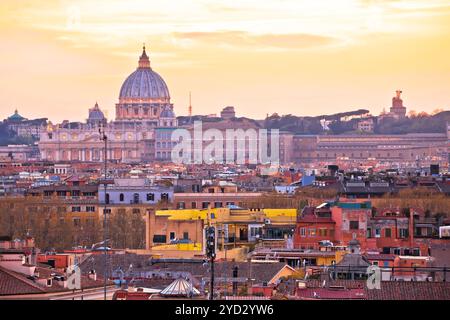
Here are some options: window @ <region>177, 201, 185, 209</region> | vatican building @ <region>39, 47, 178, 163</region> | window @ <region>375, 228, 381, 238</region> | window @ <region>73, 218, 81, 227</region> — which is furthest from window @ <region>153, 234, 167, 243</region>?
vatican building @ <region>39, 47, 178, 163</region>

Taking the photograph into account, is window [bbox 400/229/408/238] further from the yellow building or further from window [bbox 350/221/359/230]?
the yellow building

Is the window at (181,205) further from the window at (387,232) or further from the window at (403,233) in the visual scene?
the window at (403,233)

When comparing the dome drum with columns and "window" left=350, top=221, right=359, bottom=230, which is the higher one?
the dome drum with columns

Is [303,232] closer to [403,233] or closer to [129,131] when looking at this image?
[403,233]

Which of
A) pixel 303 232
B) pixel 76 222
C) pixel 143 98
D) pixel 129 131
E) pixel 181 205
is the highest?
pixel 143 98

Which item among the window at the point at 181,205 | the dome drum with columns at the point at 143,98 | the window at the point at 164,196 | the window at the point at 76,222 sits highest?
the dome drum with columns at the point at 143,98

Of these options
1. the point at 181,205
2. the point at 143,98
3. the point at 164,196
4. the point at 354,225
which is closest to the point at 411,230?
the point at 354,225

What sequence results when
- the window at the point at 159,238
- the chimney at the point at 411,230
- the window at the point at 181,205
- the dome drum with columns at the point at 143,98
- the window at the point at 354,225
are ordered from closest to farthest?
the chimney at the point at 411,230, the window at the point at 354,225, the window at the point at 159,238, the window at the point at 181,205, the dome drum with columns at the point at 143,98

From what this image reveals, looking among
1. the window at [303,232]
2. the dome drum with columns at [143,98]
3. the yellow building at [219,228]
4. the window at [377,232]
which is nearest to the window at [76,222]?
the yellow building at [219,228]

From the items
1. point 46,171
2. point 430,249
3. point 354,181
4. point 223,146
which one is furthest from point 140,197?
point 223,146
